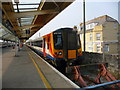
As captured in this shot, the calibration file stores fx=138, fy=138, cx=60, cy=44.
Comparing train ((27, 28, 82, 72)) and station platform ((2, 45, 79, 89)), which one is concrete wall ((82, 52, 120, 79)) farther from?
station platform ((2, 45, 79, 89))

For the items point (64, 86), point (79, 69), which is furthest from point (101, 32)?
point (64, 86)

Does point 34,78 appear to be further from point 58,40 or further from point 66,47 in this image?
point 58,40

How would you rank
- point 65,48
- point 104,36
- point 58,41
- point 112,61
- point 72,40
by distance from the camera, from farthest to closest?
1. point 104,36
2. point 72,40
3. point 58,41
4. point 65,48
5. point 112,61

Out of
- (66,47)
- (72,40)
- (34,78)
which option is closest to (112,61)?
(72,40)

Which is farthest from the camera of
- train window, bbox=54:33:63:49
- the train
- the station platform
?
train window, bbox=54:33:63:49

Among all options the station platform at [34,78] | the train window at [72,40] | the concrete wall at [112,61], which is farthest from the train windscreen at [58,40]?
the concrete wall at [112,61]

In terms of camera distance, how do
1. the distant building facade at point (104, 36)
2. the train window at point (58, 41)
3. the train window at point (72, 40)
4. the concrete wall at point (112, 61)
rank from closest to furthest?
the concrete wall at point (112, 61), the train window at point (58, 41), the train window at point (72, 40), the distant building facade at point (104, 36)

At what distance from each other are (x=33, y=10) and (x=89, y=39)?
68.7 feet

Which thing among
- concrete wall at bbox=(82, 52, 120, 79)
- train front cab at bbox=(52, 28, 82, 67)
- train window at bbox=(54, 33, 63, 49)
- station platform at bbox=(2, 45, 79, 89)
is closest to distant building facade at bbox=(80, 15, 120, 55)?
concrete wall at bbox=(82, 52, 120, 79)

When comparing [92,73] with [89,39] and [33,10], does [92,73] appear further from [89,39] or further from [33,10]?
[89,39]

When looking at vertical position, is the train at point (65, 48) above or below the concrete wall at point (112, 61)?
above

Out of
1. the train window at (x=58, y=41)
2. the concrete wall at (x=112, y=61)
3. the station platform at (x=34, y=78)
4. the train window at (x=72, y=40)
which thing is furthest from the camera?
the train window at (x=72, y=40)

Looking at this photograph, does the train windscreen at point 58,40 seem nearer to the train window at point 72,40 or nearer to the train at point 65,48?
the train at point 65,48

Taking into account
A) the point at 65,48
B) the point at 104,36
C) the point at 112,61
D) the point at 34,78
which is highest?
the point at 104,36
